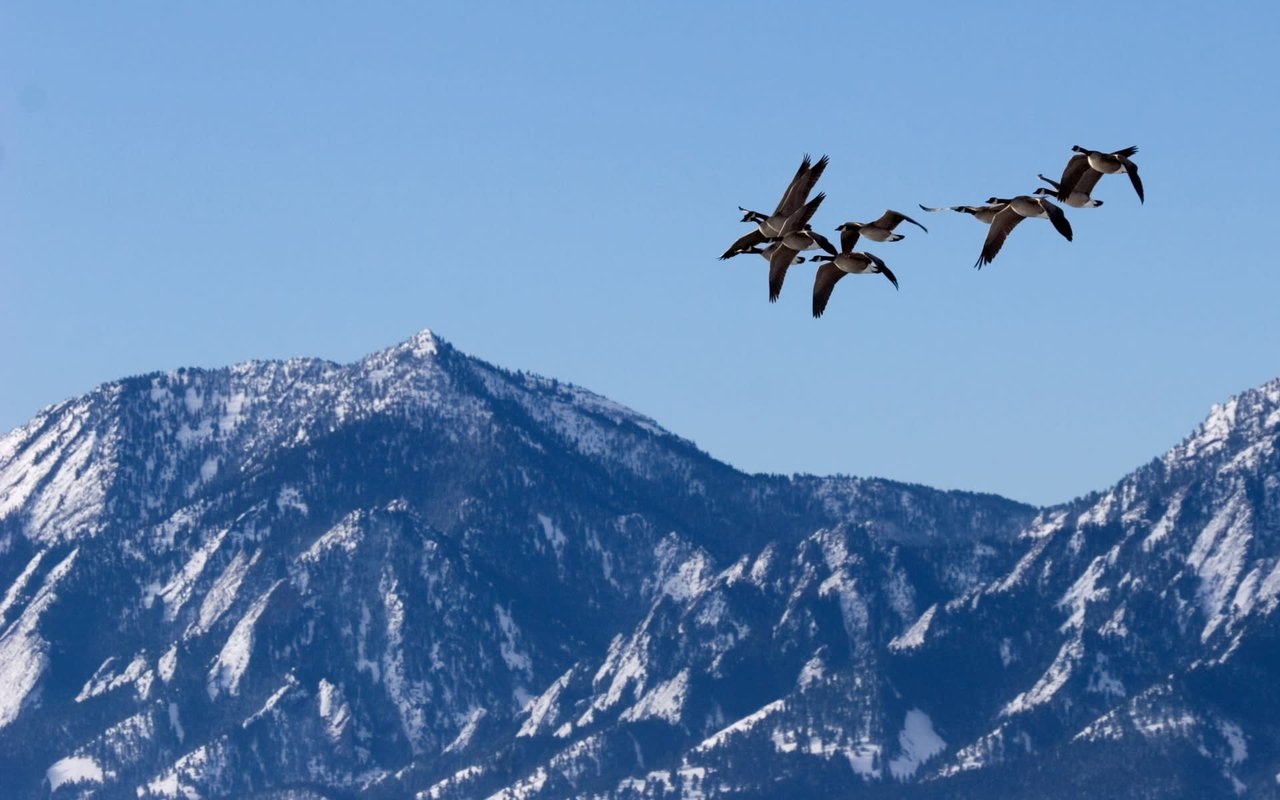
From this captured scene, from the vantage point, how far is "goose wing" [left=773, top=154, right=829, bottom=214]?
78750mm

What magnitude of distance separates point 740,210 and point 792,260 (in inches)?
111

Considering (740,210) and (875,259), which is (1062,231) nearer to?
(875,259)

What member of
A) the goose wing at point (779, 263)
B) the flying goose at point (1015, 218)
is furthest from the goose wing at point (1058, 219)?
the goose wing at point (779, 263)

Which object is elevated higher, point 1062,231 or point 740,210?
point 740,210

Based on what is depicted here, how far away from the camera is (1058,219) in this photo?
7531 cm

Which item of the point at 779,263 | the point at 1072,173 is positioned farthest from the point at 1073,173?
the point at 779,263

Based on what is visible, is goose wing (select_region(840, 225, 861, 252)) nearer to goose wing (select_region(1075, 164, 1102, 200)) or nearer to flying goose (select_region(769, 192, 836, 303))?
flying goose (select_region(769, 192, 836, 303))

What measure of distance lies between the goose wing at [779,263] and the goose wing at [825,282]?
90 cm

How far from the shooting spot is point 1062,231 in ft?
244

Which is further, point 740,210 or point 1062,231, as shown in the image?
point 740,210

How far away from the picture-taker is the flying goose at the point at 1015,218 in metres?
75.3

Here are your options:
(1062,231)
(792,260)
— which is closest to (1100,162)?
(1062,231)

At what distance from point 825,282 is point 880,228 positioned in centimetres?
254

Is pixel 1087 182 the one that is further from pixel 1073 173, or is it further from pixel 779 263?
pixel 779 263
